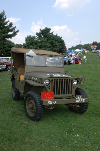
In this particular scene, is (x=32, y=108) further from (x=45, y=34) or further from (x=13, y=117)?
(x=45, y=34)

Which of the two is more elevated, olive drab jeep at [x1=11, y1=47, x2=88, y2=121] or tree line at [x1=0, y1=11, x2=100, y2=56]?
tree line at [x1=0, y1=11, x2=100, y2=56]

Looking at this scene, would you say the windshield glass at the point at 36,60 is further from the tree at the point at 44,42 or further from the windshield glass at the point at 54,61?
the tree at the point at 44,42

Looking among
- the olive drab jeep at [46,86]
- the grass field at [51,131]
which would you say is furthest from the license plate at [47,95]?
the grass field at [51,131]

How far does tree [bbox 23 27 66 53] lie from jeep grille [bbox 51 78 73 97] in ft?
124

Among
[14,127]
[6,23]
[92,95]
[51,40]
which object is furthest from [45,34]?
[14,127]

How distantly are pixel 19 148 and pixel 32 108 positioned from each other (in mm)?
1728

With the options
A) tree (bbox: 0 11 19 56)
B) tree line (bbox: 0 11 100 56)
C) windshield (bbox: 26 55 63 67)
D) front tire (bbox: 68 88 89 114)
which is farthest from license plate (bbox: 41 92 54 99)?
tree (bbox: 0 11 19 56)

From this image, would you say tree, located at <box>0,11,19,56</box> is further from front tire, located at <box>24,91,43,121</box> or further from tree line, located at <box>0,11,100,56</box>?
front tire, located at <box>24,91,43,121</box>

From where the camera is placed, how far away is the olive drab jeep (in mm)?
4812

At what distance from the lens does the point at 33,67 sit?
6141 mm

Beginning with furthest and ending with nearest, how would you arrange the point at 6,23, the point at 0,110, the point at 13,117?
1. the point at 6,23
2. the point at 0,110
3. the point at 13,117

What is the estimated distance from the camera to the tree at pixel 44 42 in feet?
142

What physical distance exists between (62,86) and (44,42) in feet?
137

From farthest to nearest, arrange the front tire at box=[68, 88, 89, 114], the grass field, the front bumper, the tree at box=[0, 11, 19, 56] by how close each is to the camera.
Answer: the tree at box=[0, 11, 19, 56], the front tire at box=[68, 88, 89, 114], the front bumper, the grass field
